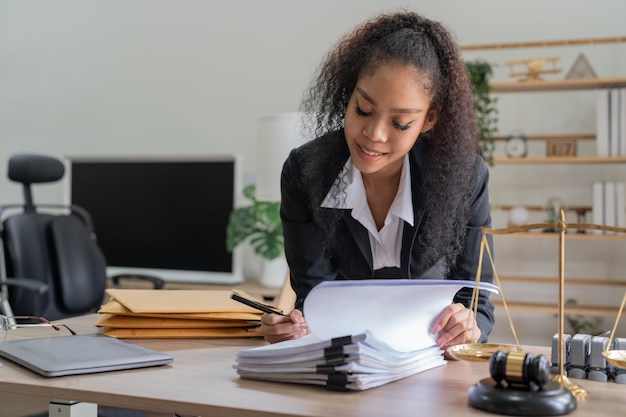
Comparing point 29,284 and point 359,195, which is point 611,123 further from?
point 29,284

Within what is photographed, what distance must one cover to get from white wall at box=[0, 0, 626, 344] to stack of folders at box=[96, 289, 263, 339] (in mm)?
2475

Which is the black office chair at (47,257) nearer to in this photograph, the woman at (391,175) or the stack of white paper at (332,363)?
the woman at (391,175)

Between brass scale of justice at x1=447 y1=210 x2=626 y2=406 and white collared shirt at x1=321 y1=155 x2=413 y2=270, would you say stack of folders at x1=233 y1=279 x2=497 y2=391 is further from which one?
white collared shirt at x1=321 y1=155 x2=413 y2=270

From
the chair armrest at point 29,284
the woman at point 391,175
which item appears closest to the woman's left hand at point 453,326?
the woman at point 391,175

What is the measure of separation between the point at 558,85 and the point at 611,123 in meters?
0.28

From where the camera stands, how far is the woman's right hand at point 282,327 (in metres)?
1.30

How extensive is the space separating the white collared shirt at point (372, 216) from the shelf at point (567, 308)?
1901 mm

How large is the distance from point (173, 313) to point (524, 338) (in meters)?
2.56

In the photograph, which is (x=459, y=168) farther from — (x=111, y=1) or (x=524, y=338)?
(x=111, y=1)

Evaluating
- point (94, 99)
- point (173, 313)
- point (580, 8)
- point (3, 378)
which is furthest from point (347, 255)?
point (94, 99)

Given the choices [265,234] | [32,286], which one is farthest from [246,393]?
[265,234]

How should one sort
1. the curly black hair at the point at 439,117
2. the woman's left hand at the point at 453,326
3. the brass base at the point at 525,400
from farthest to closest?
the curly black hair at the point at 439,117
the woman's left hand at the point at 453,326
the brass base at the point at 525,400

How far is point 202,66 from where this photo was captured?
163 inches

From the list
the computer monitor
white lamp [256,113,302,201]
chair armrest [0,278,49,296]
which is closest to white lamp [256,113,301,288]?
white lamp [256,113,302,201]
